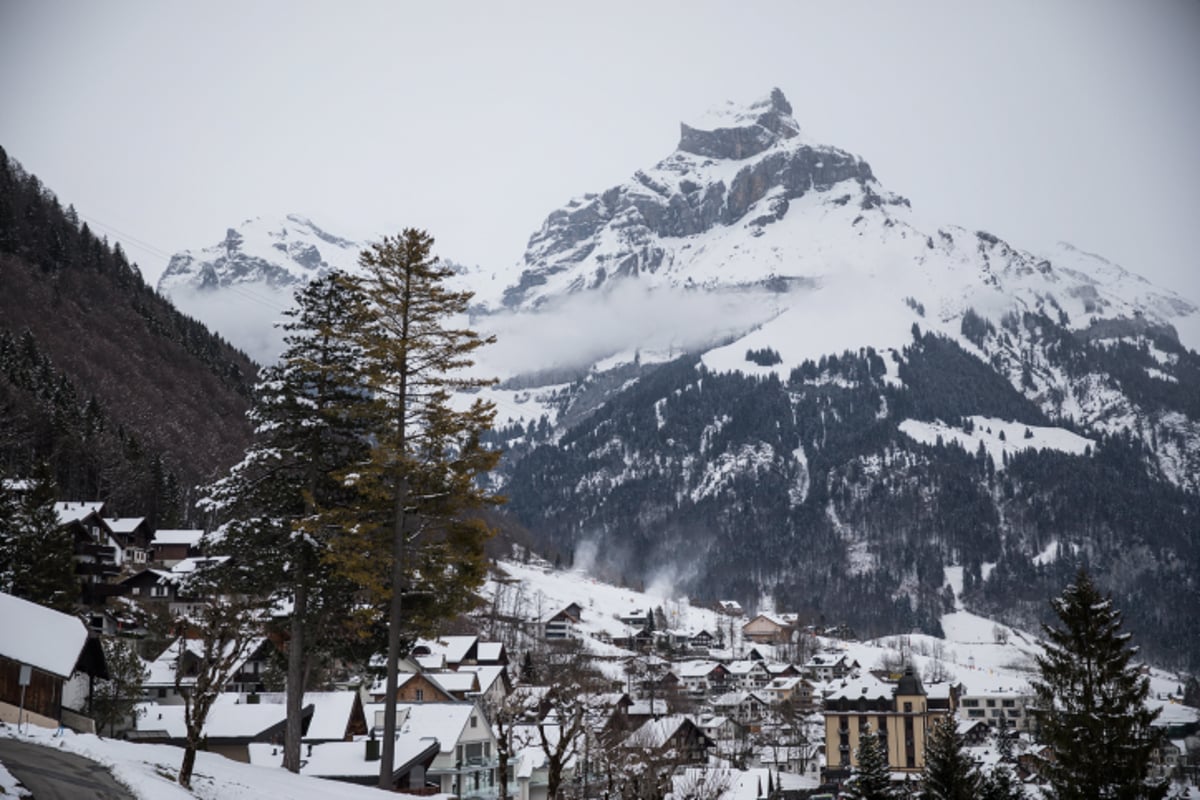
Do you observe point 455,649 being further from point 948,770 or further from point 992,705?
point 992,705

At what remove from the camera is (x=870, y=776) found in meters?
50.1

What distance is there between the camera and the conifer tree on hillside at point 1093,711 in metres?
31.3

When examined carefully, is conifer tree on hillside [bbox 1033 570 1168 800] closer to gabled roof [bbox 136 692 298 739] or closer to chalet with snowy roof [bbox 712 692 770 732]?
gabled roof [bbox 136 692 298 739]

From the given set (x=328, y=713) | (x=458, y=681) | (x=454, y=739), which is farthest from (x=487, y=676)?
(x=328, y=713)

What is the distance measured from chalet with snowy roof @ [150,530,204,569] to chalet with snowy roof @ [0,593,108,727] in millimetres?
78596

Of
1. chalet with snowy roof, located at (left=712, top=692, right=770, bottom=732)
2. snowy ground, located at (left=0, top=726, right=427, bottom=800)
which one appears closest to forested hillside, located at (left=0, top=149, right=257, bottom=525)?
snowy ground, located at (left=0, top=726, right=427, bottom=800)

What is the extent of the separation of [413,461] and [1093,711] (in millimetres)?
23068

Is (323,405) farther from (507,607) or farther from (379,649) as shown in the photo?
(507,607)

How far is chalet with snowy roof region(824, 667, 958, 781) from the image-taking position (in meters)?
112

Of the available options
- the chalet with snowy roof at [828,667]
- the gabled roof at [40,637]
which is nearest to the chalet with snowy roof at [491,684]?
the gabled roof at [40,637]

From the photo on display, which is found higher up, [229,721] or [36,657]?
[36,657]

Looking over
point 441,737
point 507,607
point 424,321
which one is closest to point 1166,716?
point 507,607

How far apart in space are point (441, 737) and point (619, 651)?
120m

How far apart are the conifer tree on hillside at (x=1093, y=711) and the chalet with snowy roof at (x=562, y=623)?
137908 millimetres
